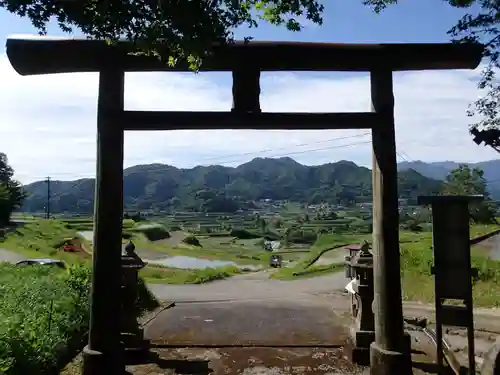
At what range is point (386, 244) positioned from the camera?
598 centimetres

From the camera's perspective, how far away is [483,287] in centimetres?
1477

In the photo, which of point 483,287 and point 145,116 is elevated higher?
point 145,116

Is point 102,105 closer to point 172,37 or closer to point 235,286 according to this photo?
point 172,37

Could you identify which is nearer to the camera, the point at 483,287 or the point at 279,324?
the point at 279,324

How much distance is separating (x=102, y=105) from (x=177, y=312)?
22.3ft

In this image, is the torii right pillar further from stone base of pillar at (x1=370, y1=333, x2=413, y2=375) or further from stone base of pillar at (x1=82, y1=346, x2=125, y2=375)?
stone base of pillar at (x1=82, y1=346, x2=125, y2=375)

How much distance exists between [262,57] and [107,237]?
9.89 feet

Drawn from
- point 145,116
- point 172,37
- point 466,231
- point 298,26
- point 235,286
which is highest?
point 298,26

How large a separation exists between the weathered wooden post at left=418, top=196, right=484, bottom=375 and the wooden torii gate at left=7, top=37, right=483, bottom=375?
477mm

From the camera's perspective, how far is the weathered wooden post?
571 cm

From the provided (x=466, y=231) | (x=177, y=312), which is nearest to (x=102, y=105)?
(x=466, y=231)

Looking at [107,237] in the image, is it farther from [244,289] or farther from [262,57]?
[244,289]

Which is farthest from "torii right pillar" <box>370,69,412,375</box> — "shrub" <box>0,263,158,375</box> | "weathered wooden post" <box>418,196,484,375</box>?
"shrub" <box>0,263,158,375</box>

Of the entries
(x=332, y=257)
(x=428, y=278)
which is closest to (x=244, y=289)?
(x=428, y=278)
